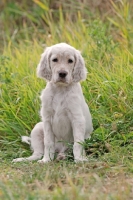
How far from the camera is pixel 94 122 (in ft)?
24.1

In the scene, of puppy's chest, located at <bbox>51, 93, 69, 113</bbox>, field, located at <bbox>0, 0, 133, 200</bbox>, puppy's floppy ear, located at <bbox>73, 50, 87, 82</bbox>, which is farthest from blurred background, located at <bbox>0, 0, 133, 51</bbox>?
puppy's chest, located at <bbox>51, 93, 69, 113</bbox>

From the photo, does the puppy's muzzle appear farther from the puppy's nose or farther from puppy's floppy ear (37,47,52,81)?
puppy's floppy ear (37,47,52,81)

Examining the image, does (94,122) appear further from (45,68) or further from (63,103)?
(45,68)

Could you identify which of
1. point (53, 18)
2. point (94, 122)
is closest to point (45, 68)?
point (94, 122)

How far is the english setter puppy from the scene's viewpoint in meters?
6.60

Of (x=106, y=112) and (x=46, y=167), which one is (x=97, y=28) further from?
(x=46, y=167)

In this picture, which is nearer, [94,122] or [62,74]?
[62,74]

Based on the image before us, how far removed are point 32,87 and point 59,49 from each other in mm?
1421

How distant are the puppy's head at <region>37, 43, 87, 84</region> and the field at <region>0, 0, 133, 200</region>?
73 centimetres

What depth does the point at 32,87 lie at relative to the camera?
7.94m

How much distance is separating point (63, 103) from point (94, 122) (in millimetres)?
796

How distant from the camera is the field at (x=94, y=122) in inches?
194

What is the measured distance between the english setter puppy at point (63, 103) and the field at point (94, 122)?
0.61 ft

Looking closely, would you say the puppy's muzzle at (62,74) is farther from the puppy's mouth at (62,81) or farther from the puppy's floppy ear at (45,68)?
the puppy's floppy ear at (45,68)
